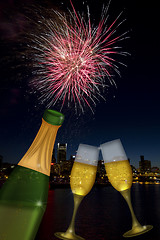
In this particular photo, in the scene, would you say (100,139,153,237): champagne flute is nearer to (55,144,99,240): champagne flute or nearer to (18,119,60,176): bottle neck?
(55,144,99,240): champagne flute

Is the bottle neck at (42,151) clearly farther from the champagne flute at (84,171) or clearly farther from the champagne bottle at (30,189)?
the champagne flute at (84,171)

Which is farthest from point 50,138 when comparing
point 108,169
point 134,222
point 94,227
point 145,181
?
point 145,181

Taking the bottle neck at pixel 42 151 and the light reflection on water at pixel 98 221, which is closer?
the bottle neck at pixel 42 151

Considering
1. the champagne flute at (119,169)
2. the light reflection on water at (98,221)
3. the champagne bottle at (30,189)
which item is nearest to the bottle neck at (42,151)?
the champagne bottle at (30,189)

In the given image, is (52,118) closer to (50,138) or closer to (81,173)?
(50,138)

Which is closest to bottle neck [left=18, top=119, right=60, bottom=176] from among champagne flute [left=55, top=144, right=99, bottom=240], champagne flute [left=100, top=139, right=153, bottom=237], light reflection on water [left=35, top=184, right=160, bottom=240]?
champagne flute [left=55, top=144, right=99, bottom=240]
